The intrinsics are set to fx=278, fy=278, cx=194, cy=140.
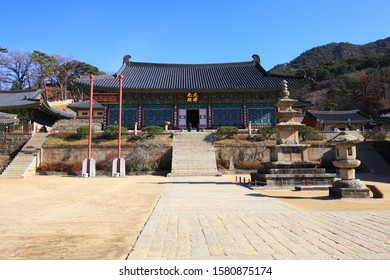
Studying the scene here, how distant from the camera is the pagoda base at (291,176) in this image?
13008 millimetres

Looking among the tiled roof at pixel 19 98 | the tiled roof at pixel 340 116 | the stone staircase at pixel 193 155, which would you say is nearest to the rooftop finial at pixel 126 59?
the tiled roof at pixel 19 98

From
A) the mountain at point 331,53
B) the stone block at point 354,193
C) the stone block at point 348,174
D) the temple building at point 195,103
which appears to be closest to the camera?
the stone block at point 354,193

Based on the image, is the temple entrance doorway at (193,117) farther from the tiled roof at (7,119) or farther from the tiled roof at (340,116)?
the tiled roof at (340,116)

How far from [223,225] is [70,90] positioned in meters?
77.9

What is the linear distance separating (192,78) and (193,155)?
1420cm

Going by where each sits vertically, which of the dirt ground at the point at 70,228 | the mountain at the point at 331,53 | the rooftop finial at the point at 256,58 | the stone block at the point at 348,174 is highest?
the mountain at the point at 331,53

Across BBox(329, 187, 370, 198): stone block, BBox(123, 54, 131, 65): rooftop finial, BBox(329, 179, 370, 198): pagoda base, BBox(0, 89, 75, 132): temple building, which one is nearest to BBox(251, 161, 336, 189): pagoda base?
BBox(329, 179, 370, 198): pagoda base

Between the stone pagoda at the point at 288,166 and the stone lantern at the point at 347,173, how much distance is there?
2342mm

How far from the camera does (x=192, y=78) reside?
113 feet

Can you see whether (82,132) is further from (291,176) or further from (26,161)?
(291,176)

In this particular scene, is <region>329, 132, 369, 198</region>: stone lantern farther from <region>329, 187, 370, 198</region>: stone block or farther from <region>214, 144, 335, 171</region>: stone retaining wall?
<region>214, 144, 335, 171</region>: stone retaining wall

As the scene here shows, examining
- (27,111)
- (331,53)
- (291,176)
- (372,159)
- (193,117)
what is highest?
(331,53)

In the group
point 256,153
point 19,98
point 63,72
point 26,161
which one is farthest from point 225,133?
point 63,72

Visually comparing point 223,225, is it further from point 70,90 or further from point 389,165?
point 70,90
